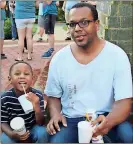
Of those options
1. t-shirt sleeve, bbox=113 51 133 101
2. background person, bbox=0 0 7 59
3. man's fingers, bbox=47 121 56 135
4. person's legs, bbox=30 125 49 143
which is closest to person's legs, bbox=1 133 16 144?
person's legs, bbox=30 125 49 143

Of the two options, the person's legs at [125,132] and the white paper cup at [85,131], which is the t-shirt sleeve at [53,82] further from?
the person's legs at [125,132]

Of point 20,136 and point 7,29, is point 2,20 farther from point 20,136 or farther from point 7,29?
point 20,136

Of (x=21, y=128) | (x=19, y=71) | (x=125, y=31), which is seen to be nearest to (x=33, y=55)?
(x=19, y=71)

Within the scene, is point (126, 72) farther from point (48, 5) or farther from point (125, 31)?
point (48, 5)

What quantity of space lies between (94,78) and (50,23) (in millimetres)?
476

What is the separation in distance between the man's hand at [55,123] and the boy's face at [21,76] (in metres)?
0.28

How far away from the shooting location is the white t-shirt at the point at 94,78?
229cm

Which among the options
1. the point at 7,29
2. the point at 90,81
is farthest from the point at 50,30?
the point at 90,81

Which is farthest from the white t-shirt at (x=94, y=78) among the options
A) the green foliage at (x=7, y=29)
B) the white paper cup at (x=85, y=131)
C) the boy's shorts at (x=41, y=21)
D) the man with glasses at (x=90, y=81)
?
the green foliage at (x=7, y=29)

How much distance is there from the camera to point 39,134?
7.91 feet

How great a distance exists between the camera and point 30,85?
2422mm

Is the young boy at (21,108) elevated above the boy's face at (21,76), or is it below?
below

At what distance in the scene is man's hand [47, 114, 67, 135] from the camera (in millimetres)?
2352

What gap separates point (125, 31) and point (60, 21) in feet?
1.44
